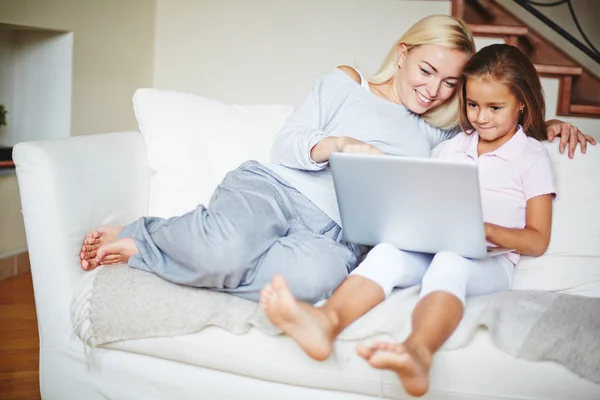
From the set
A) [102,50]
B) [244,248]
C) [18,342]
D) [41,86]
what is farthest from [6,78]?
[244,248]

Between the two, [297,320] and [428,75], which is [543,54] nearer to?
[428,75]

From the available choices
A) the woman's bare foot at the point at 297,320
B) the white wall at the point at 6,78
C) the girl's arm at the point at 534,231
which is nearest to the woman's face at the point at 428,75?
the girl's arm at the point at 534,231

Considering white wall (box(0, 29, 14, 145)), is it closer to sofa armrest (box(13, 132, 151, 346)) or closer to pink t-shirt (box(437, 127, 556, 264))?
sofa armrest (box(13, 132, 151, 346))

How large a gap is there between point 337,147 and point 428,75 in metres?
0.41

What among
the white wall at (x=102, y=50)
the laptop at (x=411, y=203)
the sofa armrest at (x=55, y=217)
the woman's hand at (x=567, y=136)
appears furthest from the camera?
the white wall at (x=102, y=50)

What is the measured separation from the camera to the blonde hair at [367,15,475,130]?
1826mm

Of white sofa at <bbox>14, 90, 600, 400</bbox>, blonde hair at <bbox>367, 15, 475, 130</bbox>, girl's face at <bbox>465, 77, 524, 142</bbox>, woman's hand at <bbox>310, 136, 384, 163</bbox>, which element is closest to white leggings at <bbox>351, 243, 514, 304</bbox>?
white sofa at <bbox>14, 90, 600, 400</bbox>

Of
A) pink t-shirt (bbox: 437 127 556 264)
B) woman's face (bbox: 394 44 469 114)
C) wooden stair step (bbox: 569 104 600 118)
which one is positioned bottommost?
pink t-shirt (bbox: 437 127 556 264)

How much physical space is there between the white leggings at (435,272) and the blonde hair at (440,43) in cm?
45

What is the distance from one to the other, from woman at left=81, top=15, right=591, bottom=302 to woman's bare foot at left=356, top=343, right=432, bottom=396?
12.1 inches

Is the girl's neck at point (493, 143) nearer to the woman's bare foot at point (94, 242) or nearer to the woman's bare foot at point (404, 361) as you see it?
the woman's bare foot at point (404, 361)

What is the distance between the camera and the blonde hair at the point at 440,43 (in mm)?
1826

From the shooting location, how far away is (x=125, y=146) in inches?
73.5

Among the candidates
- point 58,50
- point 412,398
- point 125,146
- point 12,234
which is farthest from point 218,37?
point 412,398
